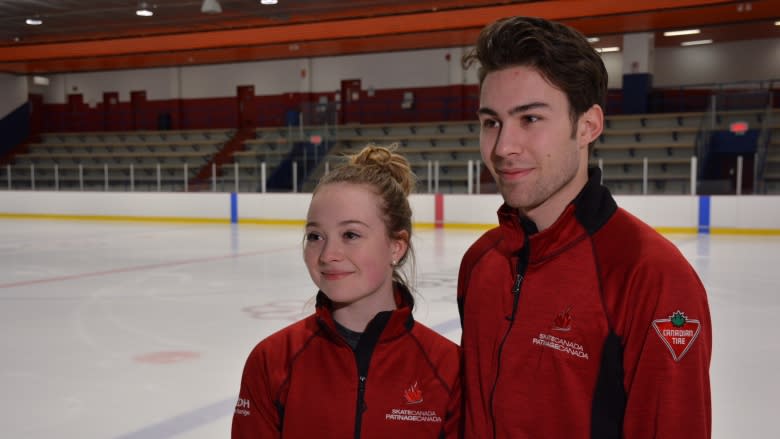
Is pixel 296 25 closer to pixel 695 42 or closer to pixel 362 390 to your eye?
pixel 695 42

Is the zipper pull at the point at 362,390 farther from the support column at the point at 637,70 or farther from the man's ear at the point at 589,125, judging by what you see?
the support column at the point at 637,70

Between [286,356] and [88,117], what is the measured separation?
22.9m

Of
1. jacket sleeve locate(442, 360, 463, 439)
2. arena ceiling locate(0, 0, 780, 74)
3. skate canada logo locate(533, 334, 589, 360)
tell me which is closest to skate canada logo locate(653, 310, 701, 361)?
skate canada logo locate(533, 334, 589, 360)

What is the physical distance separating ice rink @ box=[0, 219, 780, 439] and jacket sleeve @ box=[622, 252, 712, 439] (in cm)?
153

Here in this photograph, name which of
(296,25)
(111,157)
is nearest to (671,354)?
(296,25)

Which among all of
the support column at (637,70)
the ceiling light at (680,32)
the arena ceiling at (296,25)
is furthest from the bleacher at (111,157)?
the ceiling light at (680,32)

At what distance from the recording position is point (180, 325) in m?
4.11

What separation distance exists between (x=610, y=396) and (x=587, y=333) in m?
0.10

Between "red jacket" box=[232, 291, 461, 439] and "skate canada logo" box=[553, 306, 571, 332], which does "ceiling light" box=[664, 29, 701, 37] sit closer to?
"red jacket" box=[232, 291, 461, 439]

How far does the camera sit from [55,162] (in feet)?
60.6

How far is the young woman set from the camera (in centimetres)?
137

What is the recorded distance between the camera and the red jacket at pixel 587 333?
99cm

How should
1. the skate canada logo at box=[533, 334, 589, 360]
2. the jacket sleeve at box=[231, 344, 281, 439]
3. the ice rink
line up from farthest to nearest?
the ice rink → the jacket sleeve at box=[231, 344, 281, 439] → the skate canada logo at box=[533, 334, 589, 360]

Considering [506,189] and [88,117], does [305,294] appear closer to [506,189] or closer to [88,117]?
[506,189]
